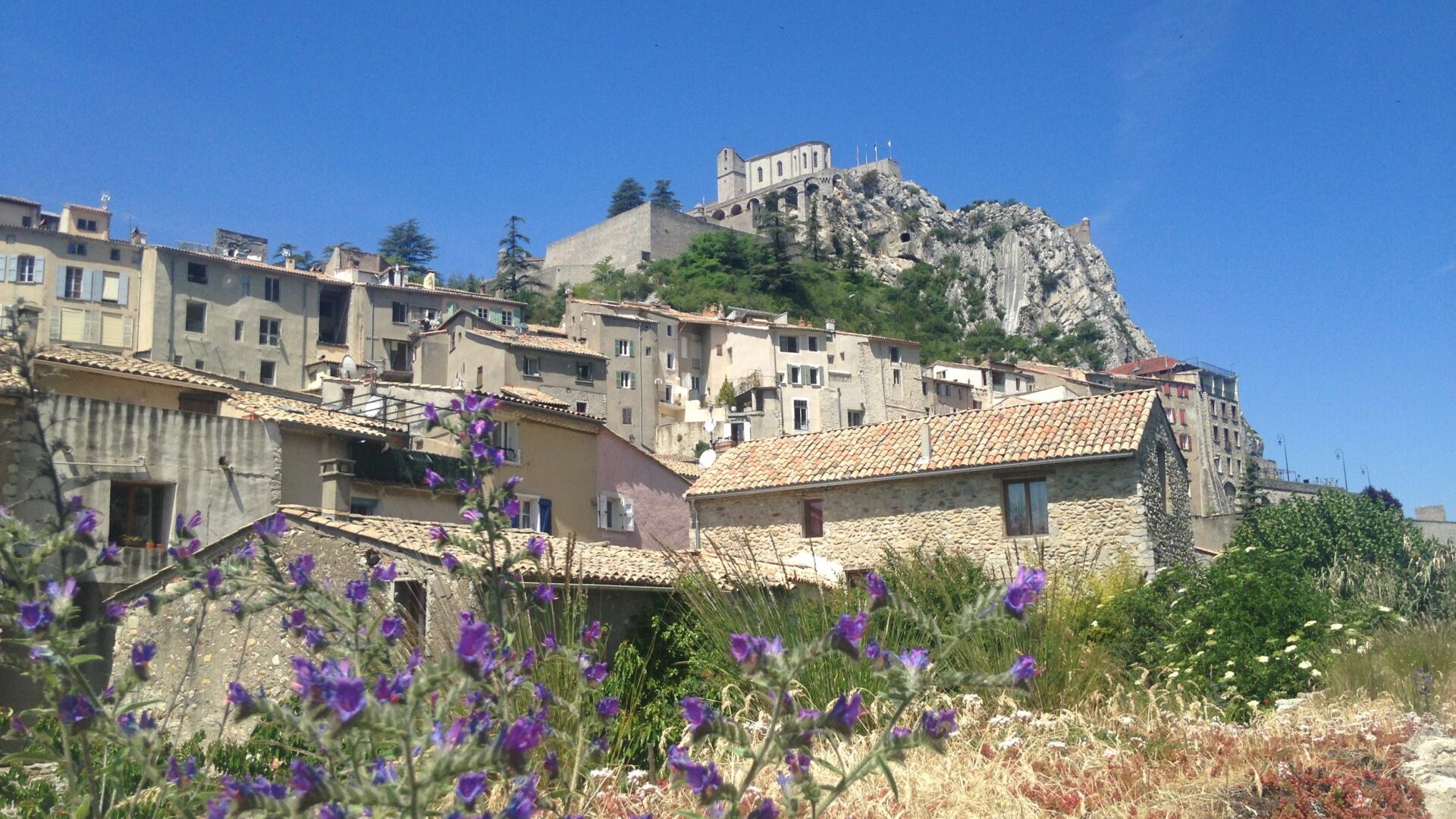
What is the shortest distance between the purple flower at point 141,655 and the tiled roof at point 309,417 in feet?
60.9

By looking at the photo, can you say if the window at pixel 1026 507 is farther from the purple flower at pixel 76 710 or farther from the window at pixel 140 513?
the purple flower at pixel 76 710

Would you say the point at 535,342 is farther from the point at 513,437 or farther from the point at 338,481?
the point at 338,481

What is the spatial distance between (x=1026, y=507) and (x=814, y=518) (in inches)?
175

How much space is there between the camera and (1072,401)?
23219 millimetres

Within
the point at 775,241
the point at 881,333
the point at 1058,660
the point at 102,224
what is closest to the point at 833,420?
the point at 881,333

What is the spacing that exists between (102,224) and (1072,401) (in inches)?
1997

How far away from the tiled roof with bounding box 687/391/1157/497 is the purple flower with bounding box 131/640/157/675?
18.5 meters

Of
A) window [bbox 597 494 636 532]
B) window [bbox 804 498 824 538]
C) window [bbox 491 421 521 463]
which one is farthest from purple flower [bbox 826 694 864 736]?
window [bbox 597 494 636 532]

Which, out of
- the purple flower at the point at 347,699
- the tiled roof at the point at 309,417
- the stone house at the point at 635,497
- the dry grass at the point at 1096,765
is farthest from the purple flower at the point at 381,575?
the stone house at the point at 635,497

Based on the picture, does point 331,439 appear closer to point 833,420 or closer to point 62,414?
point 62,414

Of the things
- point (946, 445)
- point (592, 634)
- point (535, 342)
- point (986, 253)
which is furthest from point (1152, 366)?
point (592, 634)

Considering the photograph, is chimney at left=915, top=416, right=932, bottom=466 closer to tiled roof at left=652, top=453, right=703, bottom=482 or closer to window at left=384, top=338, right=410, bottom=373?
tiled roof at left=652, top=453, right=703, bottom=482

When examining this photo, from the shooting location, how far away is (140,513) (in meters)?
19.6

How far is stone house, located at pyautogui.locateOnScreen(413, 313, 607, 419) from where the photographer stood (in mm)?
50866
